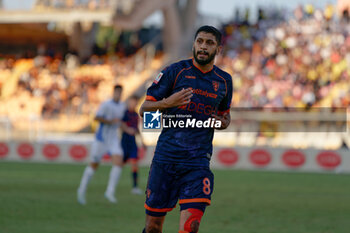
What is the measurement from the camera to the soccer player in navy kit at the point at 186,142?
6000 millimetres

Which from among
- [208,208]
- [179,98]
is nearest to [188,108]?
[179,98]

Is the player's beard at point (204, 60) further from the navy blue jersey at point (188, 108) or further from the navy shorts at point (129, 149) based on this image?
the navy shorts at point (129, 149)

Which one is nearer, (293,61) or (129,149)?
(129,149)

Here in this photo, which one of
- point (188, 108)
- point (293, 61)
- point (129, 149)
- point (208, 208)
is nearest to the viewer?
point (188, 108)

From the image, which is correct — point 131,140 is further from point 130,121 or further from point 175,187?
point 175,187

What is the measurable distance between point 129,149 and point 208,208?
3.35 metres

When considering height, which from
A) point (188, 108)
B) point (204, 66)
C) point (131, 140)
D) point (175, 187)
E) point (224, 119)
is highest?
point (204, 66)

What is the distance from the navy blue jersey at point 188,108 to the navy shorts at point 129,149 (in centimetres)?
885

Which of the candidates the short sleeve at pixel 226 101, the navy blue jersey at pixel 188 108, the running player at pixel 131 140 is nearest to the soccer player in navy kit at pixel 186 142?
the navy blue jersey at pixel 188 108

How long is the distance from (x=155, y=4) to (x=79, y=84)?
597cm

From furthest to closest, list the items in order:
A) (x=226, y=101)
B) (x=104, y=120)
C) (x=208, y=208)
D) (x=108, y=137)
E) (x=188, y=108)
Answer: (x=108, y=137), (x=104, y=120), (x=208, y=208), (x=226, y=101), (x=188, y=108)

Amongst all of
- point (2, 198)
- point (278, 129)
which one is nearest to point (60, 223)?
point (2, 198)

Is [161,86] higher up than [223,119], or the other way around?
[161,86]

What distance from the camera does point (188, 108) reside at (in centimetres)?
600
